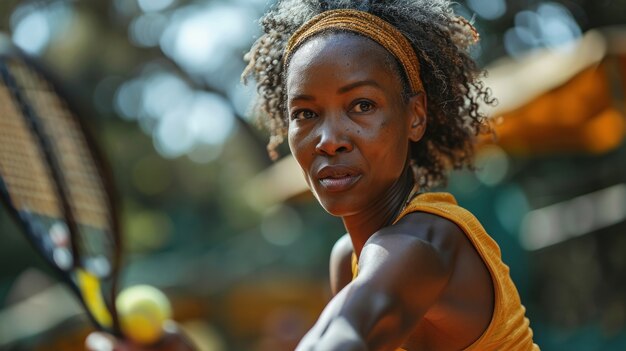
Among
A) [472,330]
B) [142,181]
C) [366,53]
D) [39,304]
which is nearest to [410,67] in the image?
[366,53]

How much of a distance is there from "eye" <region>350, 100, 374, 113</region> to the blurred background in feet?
2.79

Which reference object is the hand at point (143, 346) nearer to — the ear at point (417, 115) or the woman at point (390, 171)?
the woman at point (390, 171)

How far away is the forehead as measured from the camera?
2441 mm

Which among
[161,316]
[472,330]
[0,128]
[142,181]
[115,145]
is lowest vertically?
[142,181]

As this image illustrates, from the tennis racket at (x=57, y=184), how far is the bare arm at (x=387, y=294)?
2.40m

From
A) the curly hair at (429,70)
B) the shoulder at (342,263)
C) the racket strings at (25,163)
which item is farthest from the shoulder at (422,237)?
the racket strings at (25,163)

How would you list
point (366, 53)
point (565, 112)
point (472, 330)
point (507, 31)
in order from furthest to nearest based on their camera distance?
point (507, 31) < point (565, 112) < point (366, 53) < point (472, 330)

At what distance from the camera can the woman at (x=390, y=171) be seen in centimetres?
198

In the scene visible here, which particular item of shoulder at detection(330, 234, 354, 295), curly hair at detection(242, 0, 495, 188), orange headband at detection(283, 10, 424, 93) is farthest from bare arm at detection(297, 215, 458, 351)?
shoulder at detection(330, 234, 354, 295)

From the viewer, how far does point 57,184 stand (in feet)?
14.6

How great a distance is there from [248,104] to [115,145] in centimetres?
2250

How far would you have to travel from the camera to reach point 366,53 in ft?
8.13

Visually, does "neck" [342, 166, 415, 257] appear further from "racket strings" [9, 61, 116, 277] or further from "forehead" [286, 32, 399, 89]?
"racket strings" [9, 61, 116, 277]

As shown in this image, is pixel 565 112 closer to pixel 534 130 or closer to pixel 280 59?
pixel 534 130
